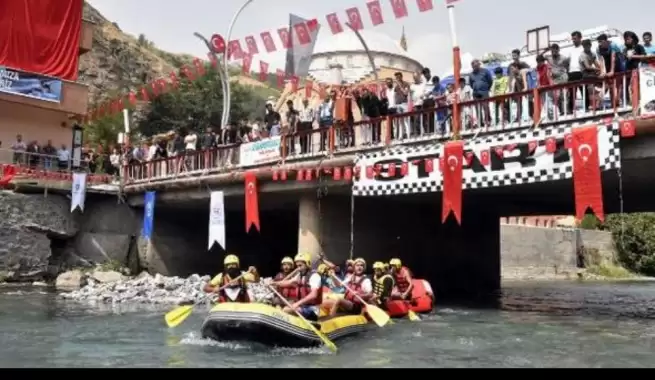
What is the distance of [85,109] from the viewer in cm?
3200

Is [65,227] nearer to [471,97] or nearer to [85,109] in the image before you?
[85,109]

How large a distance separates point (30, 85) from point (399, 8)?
753 inches

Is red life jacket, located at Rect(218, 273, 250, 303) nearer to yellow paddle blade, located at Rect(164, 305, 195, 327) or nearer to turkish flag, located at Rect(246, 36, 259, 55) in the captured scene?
yellow paddle blade, located at Rect(164, 305, 195, 327)

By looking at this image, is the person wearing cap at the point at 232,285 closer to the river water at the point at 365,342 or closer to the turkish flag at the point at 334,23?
the river water at the point at 365,342

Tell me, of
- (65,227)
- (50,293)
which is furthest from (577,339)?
(65,227)

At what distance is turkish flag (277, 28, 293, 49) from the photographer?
21078mm

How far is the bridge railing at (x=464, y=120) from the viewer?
1229 centimetres

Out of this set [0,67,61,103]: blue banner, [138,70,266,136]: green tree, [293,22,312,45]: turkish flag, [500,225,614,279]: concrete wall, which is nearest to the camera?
[293,22,312,45]: turkish flag

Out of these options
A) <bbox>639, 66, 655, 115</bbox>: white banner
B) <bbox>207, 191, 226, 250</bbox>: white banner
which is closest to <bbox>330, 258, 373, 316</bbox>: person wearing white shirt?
<bbox>639, 66, 655, 115</bbox>: white banner

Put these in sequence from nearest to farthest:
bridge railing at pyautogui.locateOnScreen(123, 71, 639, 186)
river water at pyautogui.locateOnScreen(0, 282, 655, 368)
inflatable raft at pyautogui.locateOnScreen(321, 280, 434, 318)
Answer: river water at pyautogui.locateOnScreen(0, 282, 655, 368), bridge railing at pyautogui.locateOnScreen(123, 71, 639, 186), inflatable raft at pyautogui.locateOnScreen(321, 280, 434, 318)

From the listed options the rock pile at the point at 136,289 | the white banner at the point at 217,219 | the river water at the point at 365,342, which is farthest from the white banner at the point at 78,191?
the river water at the point at 365,342

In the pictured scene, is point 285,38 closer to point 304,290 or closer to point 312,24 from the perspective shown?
point 312,24

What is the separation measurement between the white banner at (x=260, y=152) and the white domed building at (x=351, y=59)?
26611 millimetres

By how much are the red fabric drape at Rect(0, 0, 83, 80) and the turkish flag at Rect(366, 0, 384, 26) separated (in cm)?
1764
